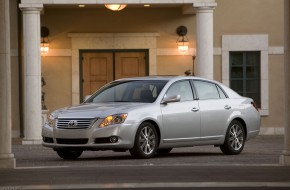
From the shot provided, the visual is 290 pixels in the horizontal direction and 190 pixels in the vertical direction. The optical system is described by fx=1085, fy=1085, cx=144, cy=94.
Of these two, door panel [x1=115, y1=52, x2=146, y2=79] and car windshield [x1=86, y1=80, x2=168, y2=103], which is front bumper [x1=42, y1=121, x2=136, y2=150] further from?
door panel [x1=115, y1=52, x2=146, y2=79]

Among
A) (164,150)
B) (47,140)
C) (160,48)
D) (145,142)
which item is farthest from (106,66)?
(145,142)

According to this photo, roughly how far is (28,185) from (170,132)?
21.6 ft

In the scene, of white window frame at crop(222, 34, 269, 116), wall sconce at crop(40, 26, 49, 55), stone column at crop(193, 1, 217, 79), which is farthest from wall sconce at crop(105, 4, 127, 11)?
white window frame at crop(222, 34, 269, 116)

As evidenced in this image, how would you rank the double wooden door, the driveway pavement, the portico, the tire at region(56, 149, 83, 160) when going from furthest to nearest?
the double wooden door → the portico → the tire at region(56, 149, 83, 160) → the driveway pavement

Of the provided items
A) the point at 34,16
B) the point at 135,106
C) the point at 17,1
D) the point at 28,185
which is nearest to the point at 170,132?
the point at 135,106

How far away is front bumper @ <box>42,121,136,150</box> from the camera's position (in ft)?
59.4

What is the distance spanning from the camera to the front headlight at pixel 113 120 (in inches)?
713

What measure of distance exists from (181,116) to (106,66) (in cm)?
1138

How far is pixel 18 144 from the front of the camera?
86.3 feet

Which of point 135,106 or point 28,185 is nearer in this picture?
point 28,185

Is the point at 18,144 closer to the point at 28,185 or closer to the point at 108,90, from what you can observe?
the point at 108,90

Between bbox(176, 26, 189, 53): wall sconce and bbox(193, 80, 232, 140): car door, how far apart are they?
9467 millimetres

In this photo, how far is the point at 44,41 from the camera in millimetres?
29875

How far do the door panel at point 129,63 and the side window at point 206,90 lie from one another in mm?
9945
